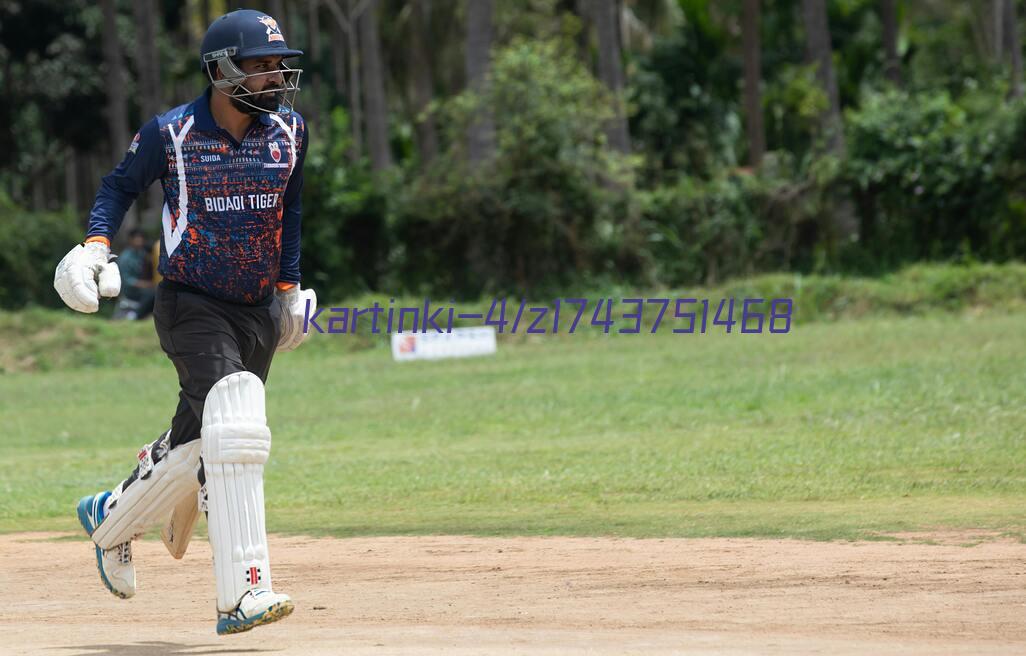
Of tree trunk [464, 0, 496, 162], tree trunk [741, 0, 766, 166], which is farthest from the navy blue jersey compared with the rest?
tree trunk [741, 0, 766, 166]

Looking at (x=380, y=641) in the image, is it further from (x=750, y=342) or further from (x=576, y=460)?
(x=750, y=342)

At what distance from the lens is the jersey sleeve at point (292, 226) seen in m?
6.20

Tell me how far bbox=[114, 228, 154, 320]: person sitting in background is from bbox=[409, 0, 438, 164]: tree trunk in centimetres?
1897

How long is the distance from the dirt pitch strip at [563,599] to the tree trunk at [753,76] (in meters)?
28.5

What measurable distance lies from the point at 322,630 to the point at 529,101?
21.5 metres

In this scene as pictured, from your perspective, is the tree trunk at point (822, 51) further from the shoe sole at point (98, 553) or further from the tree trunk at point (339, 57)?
the tree trunk at point (339, 57)

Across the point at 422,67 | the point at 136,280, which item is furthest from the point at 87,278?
the point at 422,67

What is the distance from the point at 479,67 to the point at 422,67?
61.5 ft

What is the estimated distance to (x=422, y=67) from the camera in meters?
45.9

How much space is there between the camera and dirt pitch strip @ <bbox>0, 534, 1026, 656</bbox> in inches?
208

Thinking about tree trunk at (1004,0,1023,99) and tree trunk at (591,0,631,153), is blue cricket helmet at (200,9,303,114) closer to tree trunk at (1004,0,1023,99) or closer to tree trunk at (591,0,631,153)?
tree trunk at (591,0,631,153)

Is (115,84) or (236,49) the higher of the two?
(236,49)

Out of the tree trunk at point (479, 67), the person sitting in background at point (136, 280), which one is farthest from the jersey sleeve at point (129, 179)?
the tree trunk at point (479, 67)

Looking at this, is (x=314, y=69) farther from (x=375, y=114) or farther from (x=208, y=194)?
(x=208, y=194)
